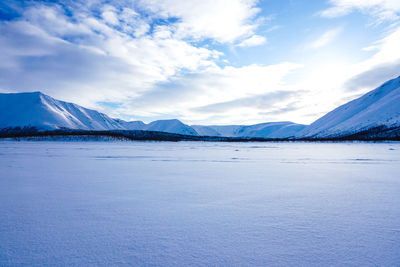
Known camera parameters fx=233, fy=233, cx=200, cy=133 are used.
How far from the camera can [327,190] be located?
5508mm

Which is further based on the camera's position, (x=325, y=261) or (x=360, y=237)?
(x=360, y=237)

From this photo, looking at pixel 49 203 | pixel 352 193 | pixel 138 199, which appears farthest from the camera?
pixel 352 193

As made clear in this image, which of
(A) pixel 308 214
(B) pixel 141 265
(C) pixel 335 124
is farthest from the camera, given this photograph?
(C) pixel 335 124

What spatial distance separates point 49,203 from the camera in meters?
4.31

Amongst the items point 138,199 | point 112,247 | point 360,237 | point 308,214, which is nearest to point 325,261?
point 360,237

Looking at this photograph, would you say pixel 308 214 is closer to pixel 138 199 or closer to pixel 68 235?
pixel 138 199

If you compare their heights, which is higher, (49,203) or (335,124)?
(335,124)

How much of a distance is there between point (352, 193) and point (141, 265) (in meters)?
4.94

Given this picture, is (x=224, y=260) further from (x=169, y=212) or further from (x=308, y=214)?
(x=308, y=214)

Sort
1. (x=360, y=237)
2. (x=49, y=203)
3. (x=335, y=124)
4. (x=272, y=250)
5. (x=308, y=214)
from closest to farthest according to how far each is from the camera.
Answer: (x=272, y=250) < (x=360, y=237) < (x=308, y=214) < (x=49, y=203) < (x=335, y=124)

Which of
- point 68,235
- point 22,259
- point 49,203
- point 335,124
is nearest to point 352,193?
point 68,235

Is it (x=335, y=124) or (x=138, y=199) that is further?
(x=335, y=124)

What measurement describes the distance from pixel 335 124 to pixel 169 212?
22308 cm

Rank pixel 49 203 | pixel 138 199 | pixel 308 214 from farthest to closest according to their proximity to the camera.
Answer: pixel 138 199 → pixel 49 203 → pixel 308 214
